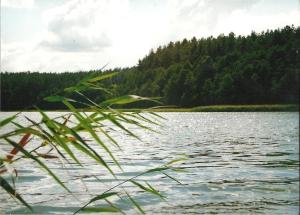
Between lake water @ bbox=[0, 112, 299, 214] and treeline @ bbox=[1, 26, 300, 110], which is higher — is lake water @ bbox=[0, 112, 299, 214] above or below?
below

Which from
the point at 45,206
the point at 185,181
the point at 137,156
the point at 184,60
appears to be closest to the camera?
the point at 45,206

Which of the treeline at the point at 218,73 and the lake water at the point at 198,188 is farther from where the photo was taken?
the treeline at the point at 218,73

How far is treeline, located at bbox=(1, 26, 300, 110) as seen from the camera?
134 meters

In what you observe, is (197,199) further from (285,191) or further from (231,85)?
(231,85)

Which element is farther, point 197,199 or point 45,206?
point 197,199

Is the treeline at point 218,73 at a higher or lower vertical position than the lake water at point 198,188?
higher

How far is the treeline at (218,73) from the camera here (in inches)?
5266

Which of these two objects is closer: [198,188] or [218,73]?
[198,188]

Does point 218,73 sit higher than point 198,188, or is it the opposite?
point 218,73

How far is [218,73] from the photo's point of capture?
14825 cm

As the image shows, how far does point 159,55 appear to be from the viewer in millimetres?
183625

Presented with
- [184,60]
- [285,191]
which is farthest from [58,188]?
[184,60]

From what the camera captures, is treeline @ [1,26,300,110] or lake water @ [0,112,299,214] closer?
lake water @ [0,112,299,214]

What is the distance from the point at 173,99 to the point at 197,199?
138 meters
